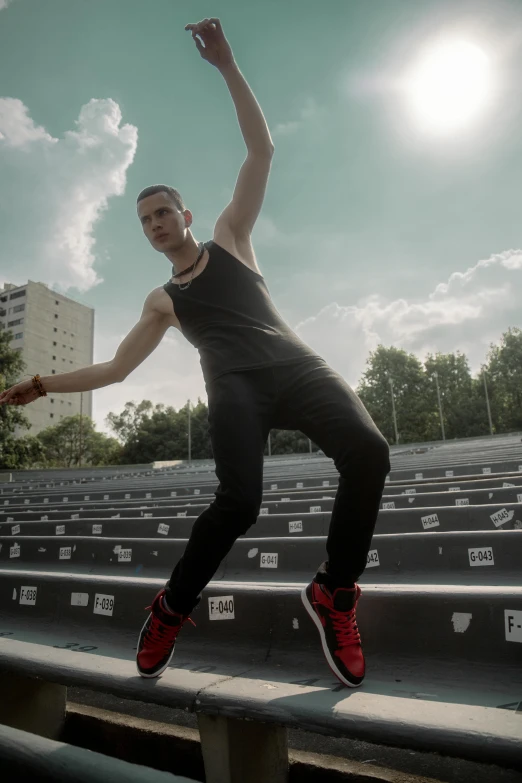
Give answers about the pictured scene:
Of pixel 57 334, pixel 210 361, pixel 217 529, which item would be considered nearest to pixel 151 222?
pixel 210 361

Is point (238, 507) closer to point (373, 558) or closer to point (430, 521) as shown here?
point (373, 558)

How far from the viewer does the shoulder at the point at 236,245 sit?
2121 millimetres

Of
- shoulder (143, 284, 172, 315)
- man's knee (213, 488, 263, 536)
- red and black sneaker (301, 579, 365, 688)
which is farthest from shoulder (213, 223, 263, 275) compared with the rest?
red and black sneaker (301, 579, 365, 688)

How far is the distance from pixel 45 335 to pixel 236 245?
279 ft

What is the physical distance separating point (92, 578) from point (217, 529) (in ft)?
3.48

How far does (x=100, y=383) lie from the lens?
7.81 feet

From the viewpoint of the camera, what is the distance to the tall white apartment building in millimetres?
76688

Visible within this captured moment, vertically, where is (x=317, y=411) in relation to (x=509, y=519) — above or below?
above

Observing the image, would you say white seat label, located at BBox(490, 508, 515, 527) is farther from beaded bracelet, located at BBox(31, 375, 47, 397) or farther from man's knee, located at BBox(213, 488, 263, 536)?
beaded bracelet, located at BBox(31, 375, 47, 397)

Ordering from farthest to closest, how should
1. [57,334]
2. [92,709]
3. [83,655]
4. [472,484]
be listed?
[57,334] → [472,484] → [92,709] → [83,655]

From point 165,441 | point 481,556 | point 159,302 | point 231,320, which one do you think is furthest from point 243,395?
point 165,441

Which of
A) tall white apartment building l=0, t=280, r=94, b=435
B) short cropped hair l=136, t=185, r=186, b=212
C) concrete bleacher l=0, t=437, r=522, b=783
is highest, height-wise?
tall white apartment building l=0, t=280, r=94, b=435

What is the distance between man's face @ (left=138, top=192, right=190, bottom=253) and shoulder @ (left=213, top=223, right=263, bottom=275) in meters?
0.15

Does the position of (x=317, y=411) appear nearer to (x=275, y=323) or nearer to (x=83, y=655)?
(x=275, y=323)
